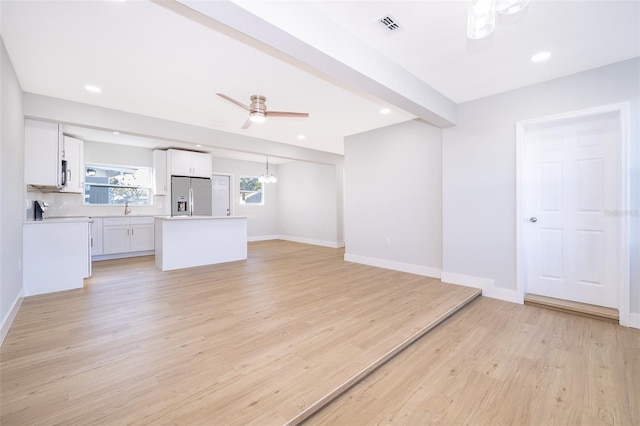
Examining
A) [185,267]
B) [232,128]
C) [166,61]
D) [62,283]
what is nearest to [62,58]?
[166,61]

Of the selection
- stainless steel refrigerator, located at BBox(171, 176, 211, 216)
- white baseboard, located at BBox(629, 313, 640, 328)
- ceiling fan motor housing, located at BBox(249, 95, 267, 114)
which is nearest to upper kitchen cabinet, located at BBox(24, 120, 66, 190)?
stainless steel refrigerator, located at BBox(171, 176, 211, 216)

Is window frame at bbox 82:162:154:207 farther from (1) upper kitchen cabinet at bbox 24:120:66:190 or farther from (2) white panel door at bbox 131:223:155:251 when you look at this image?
(1) upper kitchen cabinet at bbox 24:120:66:190

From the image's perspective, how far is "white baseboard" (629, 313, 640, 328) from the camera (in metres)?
2.62

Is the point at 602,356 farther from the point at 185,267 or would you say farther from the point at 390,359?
the point at 185,267

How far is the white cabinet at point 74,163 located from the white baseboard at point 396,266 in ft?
18.5

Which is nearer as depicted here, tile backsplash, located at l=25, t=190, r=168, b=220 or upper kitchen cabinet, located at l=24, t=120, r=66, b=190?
upper kitchen cabinet, located at l=24, t=120, r=66, b=190

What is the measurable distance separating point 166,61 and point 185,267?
3.49 m

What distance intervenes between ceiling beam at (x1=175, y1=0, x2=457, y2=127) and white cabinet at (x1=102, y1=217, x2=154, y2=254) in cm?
574

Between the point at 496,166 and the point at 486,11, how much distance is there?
246 centimetres

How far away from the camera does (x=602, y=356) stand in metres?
2.17

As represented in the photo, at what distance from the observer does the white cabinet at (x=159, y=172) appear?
6531mm

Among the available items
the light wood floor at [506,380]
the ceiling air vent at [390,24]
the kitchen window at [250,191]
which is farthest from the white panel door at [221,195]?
the light wood floor at [506,380]

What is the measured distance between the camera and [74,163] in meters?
5.27

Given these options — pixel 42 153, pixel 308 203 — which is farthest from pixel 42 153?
pixel 308 203
